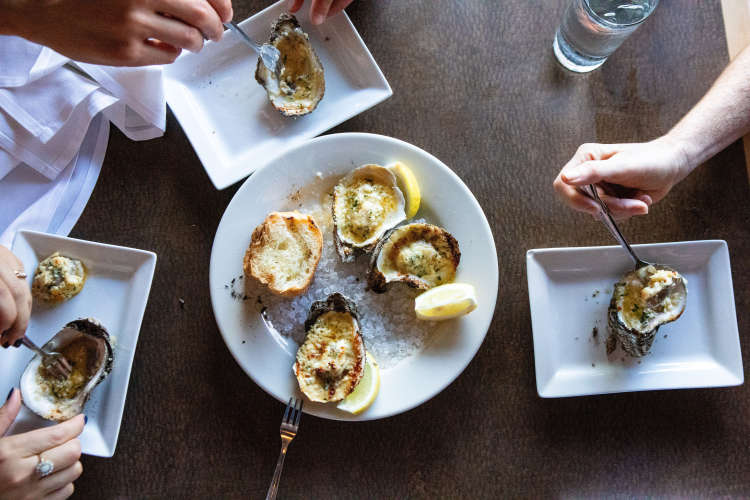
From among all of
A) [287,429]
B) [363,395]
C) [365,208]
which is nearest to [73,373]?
[287,429]

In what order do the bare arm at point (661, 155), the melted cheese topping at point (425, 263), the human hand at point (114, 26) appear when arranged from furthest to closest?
the melted cheese topping at point (425, 263), the bare arm at point (661, 155), the human hand at point (114, 26)

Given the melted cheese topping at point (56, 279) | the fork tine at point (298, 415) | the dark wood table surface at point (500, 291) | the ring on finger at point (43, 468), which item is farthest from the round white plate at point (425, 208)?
the ring on finger at point (43, 468)

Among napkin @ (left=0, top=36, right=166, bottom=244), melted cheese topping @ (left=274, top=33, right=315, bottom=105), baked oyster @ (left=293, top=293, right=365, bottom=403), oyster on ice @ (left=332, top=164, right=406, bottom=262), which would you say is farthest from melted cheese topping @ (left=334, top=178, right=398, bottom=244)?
napkin @ (left=0, top=36, right=166, bottom=244)

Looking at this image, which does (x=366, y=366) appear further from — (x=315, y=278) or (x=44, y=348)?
(x=44, y=348)

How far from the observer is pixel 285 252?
134cm

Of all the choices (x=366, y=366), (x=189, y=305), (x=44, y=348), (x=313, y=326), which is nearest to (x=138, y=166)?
(x=189, y=305)

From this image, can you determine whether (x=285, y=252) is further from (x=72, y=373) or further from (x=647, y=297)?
(x=647, y=297)

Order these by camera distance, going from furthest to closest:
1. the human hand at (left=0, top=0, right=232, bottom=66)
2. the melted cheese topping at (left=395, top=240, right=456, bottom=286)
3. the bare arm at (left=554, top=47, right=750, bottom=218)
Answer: the melted cheese topping at (left=395, top=240, right=456, bottom=286)
the bare arm at (left=554, top=47, right=750, bottom=218)
the human hand at (left=0, top=0, right=232, bottom=66)

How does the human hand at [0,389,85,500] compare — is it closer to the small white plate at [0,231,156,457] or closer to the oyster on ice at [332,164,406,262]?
the small white plate at [0,231,156,457]

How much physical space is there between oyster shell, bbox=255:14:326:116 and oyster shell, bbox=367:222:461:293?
1.26 ft

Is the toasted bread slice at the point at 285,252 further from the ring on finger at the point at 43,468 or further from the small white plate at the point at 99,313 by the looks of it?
the ring on finger at the point at 43,468

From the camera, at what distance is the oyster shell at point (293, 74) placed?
141cm

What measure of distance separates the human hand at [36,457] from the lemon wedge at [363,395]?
0.59 metres

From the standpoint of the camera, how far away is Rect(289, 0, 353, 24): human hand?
4.52 ft
